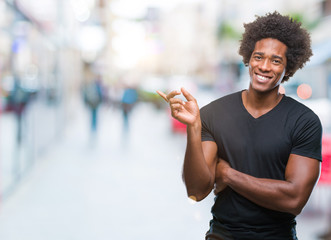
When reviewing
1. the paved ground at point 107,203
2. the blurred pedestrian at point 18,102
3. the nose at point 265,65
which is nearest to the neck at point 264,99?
the nose at point 265,65

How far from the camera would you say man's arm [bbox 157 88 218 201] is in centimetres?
184

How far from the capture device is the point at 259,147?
1.89m

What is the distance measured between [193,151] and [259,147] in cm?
27

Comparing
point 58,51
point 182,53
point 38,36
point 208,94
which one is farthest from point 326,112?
point 182,53

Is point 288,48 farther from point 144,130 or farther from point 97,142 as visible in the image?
point 144,130

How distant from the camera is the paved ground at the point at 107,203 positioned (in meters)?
5.26

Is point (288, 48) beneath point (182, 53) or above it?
beneath

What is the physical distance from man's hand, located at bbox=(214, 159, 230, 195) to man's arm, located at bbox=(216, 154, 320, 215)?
26 millimetres

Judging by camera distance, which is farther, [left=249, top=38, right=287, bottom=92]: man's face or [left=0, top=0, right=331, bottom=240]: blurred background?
[left=0, top=0, right=331, bottom=240]: blurred background

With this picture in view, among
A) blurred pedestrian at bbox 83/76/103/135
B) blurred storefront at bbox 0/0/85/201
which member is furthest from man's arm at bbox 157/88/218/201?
blurred pedestrian at bbox 83/76/103/135

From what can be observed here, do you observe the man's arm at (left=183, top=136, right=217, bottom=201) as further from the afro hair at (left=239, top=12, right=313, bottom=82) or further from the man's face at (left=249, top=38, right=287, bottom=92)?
the afro hair at (left=239, top=12, right=313, bottom=82)

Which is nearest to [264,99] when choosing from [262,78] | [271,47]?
[262,78]

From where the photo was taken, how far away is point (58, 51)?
1470 centimetres

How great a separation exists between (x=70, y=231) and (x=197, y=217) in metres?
1.59
